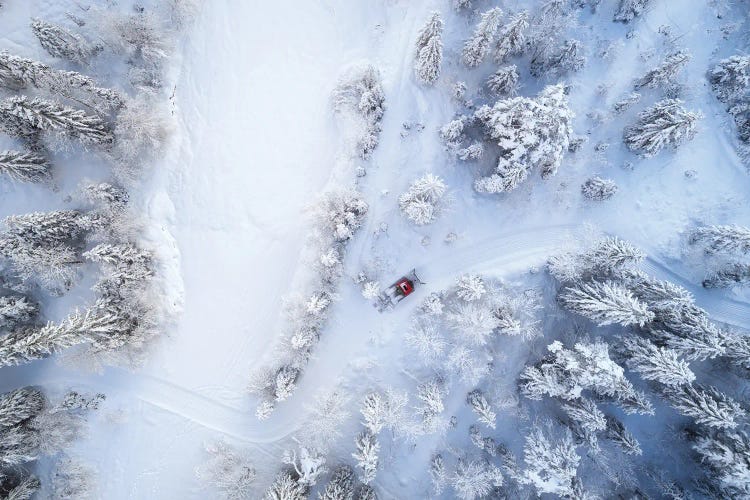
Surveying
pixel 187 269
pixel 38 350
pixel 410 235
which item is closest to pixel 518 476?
pixel 410 235

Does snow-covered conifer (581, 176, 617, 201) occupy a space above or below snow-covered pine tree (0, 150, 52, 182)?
above

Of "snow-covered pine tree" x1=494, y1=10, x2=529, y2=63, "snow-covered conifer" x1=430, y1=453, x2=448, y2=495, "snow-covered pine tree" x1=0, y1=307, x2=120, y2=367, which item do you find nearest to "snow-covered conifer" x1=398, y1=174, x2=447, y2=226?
"snow-covered pine tree" x1=494, y1=10, x2=529, y2=63

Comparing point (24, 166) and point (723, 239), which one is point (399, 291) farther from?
point (24, 166)

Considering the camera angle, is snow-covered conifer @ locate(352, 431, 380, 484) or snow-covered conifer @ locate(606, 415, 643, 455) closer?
snow-covered conifer @ locate(352, 431, 380, 484)

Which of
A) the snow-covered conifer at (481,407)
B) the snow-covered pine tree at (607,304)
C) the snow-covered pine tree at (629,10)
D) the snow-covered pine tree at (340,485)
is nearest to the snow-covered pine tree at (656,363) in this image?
the snow-covered pine tree at (607,304)

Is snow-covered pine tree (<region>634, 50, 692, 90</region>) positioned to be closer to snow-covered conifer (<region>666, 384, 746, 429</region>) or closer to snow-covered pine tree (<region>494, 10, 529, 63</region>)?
snow-covered pine tree (<region>494, 10, 529, 63</region>)

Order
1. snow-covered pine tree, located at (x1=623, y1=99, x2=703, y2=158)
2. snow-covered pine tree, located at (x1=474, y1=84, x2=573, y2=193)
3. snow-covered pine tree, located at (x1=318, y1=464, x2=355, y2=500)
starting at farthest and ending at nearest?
snow-covered pine tree, located at (x1=318, y1=464, x2=355, y2=500) < snow-covered pine tree, located at (x1=623, y1=99, x2=703, y2=158) < snow-covered pine tree, located at (x1=474, y1=84, x2=573, y2=193)

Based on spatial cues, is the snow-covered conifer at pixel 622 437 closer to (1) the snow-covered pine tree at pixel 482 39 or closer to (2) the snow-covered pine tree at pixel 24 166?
(1) the snow-covered pine tree at pixel 482 39

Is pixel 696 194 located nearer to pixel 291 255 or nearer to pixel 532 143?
pixel 532 143

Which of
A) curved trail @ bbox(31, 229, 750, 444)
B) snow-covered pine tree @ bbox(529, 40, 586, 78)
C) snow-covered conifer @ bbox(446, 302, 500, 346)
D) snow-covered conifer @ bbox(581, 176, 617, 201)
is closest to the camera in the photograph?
snow-covered conifer @ bbox(446, 302, 500, 346)
